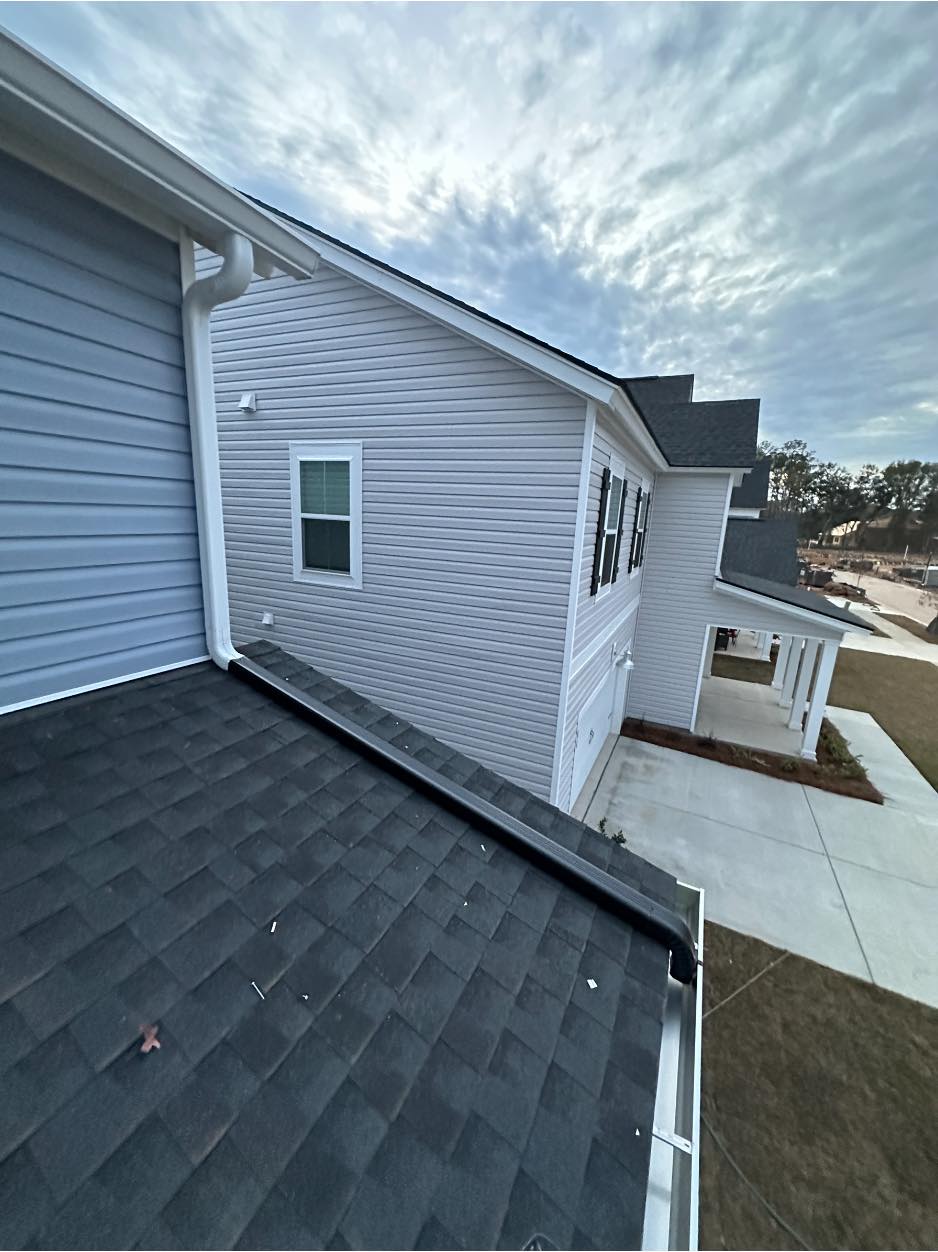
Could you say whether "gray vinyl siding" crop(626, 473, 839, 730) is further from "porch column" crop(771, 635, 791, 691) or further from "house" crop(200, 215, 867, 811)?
"porch column" crop(771, 635, 791, 691)

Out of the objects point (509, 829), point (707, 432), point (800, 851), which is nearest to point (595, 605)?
point (509, 829)

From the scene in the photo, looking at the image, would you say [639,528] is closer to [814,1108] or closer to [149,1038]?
[814,1108]

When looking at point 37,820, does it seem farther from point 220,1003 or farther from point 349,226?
point 349,226

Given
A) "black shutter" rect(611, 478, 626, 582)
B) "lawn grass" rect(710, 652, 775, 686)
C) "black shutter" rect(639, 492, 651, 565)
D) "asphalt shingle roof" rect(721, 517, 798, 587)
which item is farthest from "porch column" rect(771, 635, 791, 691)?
"black shutter" rect(611, 478, 626, 582)

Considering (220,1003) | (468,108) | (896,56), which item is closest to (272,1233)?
(220,1003)

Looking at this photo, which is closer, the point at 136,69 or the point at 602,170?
the point at 136,69

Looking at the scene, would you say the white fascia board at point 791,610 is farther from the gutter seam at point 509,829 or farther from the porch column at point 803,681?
the gutter seam at point 509,829

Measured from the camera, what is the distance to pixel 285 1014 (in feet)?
4.59

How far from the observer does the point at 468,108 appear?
4.99 meters

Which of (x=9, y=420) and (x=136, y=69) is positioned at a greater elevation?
(x=136, y=69)

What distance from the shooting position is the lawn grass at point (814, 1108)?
9.57 ft

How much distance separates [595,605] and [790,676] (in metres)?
8.24

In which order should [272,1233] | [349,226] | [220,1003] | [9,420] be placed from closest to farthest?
1. [272,1233]
2. [220,1003]
3. [9,420]
4. [349,226]

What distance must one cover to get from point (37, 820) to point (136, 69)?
13.3 ft
